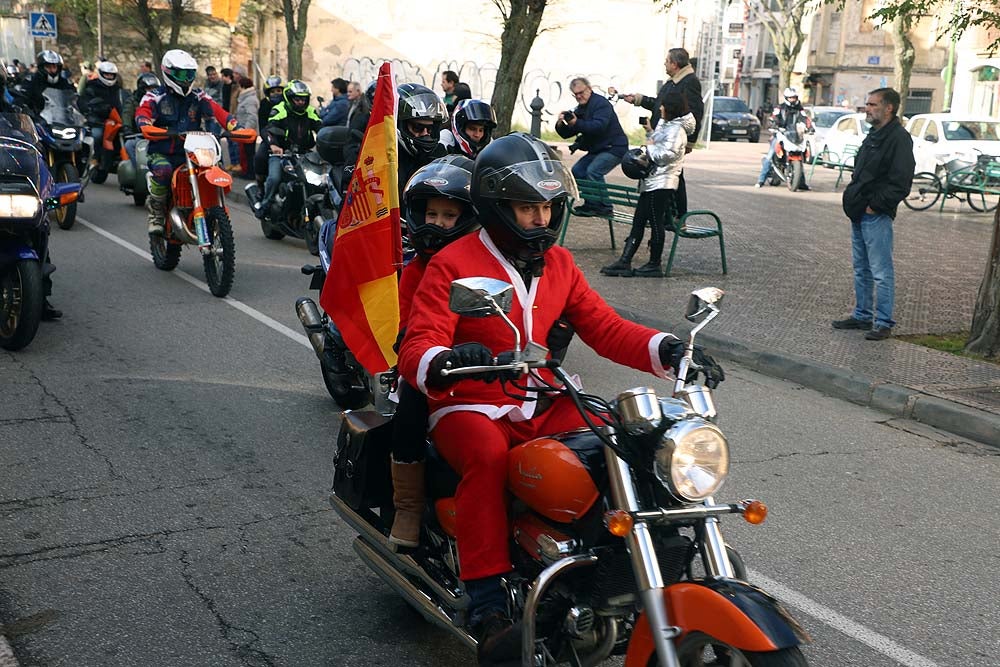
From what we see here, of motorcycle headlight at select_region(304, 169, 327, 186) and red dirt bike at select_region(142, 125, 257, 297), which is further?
motorcycle headlight at select_region(304, 169, 327, 186)

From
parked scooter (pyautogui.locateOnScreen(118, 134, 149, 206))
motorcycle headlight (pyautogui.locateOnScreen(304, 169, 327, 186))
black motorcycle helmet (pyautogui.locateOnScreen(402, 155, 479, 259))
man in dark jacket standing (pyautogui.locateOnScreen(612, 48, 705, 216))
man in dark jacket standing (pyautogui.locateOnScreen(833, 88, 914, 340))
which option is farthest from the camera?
parked scooter (pyautogui.locateOnScreen(118, 134, 149, 206))

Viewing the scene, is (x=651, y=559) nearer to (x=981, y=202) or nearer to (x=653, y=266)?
(x=653, y=266)

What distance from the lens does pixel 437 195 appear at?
182 inches

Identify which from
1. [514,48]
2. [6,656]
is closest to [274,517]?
→ [6,656]

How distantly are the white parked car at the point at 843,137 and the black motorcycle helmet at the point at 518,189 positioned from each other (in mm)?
26143

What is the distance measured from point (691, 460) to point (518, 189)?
1.03 metres

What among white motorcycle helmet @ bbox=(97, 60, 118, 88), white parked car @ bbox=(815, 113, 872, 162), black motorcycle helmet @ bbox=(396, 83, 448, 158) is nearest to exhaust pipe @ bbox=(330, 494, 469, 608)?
black motorcycle helmet @ bbox=(396, 83, 448, 158)

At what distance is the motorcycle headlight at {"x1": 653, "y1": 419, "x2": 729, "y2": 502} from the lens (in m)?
2.71

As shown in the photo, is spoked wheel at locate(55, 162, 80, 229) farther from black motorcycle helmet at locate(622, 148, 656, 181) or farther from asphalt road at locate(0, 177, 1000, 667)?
black motorcycle helmet at locate(622, 148, 656, 181)

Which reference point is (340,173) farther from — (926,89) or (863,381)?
(926,89)

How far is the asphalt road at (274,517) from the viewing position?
3.96 m

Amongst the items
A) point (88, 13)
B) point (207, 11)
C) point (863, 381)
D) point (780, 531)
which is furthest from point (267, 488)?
point (207, 11)

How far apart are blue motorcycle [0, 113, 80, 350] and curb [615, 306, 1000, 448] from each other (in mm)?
4742

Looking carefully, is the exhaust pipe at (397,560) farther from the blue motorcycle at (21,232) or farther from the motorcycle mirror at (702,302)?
the blue motorcycle at (21,232)
